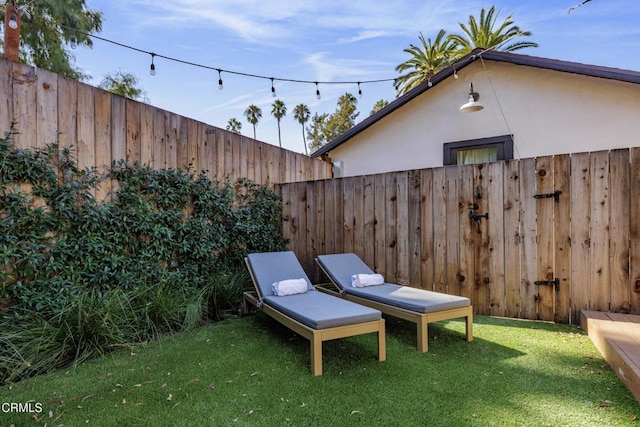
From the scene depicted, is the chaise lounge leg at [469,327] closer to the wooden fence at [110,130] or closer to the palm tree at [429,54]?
the wooden fence at [110,130]

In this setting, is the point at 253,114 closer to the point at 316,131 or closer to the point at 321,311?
the point at 316,131

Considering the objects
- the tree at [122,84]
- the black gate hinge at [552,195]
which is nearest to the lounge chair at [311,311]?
the black gate hinge at [552,195]

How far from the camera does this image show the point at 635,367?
2271 mm

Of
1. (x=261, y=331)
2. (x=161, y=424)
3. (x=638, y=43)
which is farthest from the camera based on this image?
(x=638, y=43)

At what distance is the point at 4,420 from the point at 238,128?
103ft

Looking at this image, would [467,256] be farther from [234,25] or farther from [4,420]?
[234,25]

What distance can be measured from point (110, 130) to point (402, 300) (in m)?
3.76

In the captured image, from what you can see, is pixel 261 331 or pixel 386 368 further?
pixel 261 331

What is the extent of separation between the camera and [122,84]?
37.4ft

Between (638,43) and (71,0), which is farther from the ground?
(71,0)

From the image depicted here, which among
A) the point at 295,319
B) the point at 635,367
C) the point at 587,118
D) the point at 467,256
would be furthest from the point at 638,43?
the point at 295,319

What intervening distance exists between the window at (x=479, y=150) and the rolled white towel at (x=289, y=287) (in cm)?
416

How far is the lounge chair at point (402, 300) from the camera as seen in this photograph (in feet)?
10.4

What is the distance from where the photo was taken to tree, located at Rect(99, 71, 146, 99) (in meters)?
11.3
